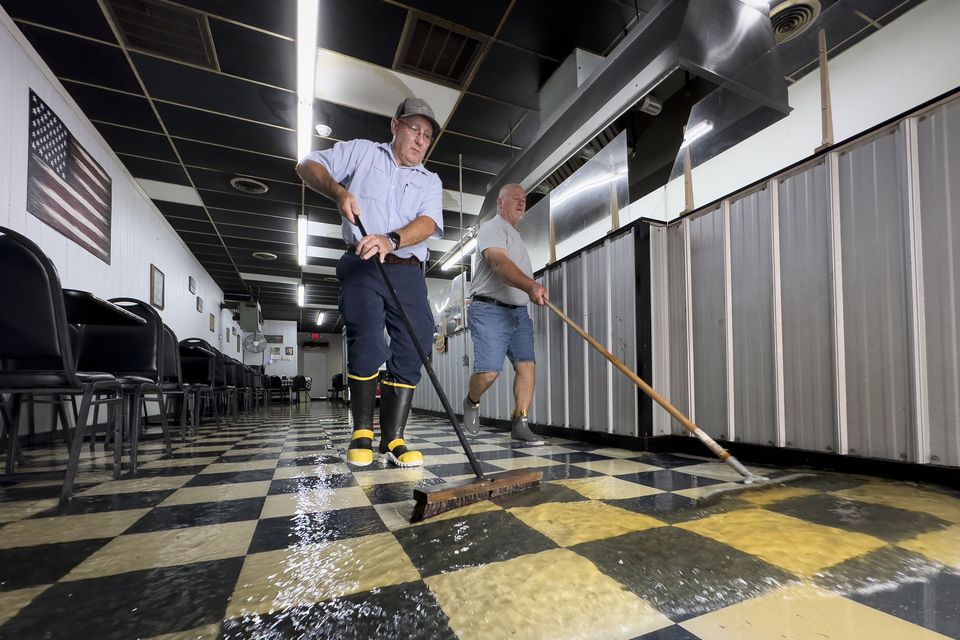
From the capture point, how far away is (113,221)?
505cm

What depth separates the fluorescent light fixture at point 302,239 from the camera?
23.4 ft

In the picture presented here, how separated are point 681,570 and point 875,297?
151cm

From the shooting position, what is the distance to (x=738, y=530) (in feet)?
3.34

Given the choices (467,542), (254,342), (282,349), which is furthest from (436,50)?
(282,349)

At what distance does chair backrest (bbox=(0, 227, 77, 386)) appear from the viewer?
1276 millimetres

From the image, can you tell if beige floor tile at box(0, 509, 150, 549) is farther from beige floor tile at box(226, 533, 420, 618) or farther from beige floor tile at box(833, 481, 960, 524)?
beige floor tile at box(833, 481, 960, 524)

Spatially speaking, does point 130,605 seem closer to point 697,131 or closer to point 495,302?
point 495,302

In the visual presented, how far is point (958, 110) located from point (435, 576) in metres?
2.15

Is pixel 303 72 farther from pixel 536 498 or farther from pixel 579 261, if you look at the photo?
pixel 536 498

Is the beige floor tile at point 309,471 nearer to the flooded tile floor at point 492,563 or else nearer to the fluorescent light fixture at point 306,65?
the flooded tile floor at point 492,563

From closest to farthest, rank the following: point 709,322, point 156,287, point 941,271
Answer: point 941,271 < point 709,322 < point 156,287

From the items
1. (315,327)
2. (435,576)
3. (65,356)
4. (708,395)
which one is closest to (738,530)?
(435,576)

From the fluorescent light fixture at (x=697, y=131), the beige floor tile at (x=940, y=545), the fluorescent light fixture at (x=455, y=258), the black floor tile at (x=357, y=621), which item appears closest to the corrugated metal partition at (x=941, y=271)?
the beige floor tile at (x=940, y=545)

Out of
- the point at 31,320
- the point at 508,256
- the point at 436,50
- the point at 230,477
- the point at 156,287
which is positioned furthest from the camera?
the point at 156,287
